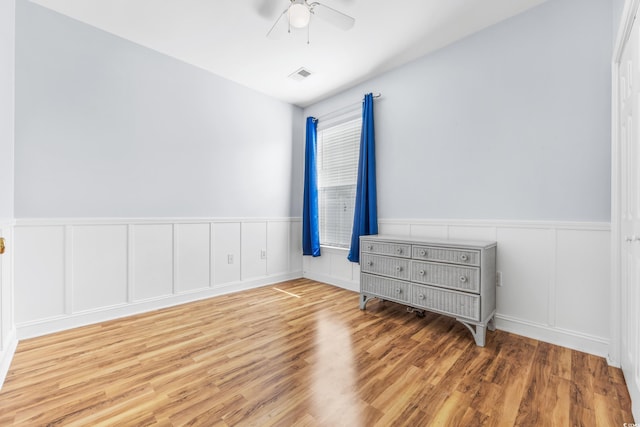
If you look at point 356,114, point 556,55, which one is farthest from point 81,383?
point 556,55

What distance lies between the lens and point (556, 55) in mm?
2113

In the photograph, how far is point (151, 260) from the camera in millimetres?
2803

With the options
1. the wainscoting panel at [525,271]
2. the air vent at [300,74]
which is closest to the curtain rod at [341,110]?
the air vent at [300,74]

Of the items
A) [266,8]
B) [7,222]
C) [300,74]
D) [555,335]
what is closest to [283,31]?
[266,8]

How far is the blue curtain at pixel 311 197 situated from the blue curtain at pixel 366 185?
30.3 inches

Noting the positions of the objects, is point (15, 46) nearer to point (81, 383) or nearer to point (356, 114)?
point (81, 383)

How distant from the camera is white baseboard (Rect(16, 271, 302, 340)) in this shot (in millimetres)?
2201

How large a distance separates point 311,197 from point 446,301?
88.4 inches

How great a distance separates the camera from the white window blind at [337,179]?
12.0 feet

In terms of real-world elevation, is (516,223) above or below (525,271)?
above

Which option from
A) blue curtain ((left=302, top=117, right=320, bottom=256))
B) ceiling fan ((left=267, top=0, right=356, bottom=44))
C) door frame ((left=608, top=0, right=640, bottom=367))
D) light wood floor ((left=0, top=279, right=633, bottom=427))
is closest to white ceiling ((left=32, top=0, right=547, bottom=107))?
ceiling fan ((left=267, top=0, right=356, bottom=44))

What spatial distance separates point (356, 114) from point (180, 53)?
6.81 ft

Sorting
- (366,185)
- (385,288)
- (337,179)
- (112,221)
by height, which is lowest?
(385,288)

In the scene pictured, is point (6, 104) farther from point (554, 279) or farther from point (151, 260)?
point (554, 279)
